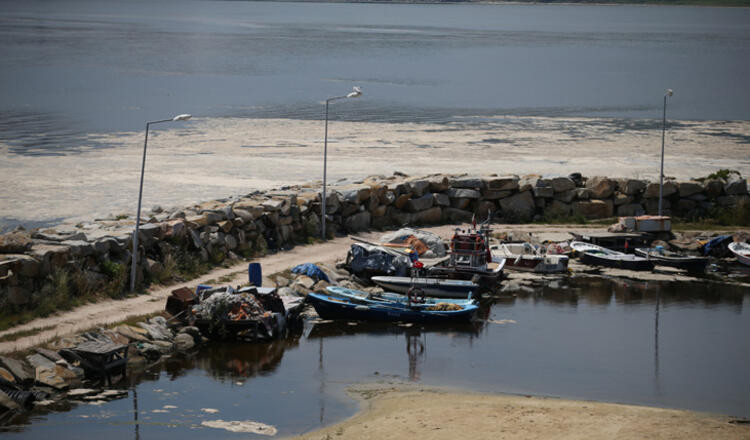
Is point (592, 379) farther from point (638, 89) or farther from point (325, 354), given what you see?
point (638, 89)

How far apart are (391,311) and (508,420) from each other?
7623 mm

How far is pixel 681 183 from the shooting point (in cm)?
3800

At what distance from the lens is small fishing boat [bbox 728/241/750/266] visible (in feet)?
107

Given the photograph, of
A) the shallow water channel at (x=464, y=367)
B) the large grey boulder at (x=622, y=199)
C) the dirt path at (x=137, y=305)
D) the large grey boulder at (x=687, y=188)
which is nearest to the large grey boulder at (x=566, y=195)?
the large grey boulder at (x=622, y=199)

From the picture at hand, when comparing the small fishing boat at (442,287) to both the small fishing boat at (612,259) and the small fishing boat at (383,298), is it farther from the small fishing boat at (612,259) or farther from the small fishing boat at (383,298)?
the small fishing boat at (612,259)

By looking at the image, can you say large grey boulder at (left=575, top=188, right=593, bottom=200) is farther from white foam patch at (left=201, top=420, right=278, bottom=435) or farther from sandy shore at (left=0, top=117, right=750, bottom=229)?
white foam patch at (left=201, top=420, right=278, bottom=435)

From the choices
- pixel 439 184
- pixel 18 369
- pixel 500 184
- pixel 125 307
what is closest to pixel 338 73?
pixel 500 184

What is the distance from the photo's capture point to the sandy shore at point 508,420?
17312 millimetres

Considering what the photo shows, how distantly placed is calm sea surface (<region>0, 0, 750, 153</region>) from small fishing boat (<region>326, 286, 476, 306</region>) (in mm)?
31834

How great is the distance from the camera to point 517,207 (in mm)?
37188

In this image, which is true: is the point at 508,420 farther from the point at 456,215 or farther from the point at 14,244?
the point at 456,215

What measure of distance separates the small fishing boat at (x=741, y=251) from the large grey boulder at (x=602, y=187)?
5896 mm

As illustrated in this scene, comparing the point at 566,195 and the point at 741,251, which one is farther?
the point at 566,195

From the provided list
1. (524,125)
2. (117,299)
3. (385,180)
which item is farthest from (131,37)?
(117,299)
